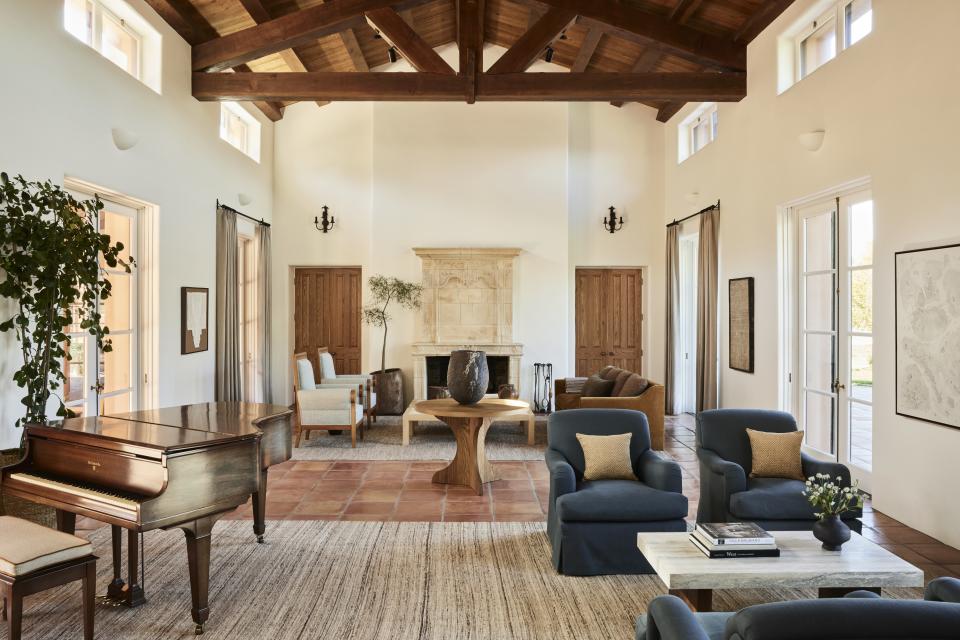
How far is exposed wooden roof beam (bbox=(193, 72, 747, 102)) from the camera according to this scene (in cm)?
702

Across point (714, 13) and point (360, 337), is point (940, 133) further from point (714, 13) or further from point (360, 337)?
point (360, 337)

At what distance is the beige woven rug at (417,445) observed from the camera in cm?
679

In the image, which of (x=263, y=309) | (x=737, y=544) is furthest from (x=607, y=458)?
(x=263, y=309)

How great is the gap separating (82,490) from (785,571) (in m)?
3.12

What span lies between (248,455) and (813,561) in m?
2.62

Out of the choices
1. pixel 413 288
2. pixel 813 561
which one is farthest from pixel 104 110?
pixel 813 561

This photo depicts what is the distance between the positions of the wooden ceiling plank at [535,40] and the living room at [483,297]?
1.2 inches

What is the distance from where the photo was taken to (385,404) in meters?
9.30

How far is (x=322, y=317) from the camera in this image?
9.98 metres

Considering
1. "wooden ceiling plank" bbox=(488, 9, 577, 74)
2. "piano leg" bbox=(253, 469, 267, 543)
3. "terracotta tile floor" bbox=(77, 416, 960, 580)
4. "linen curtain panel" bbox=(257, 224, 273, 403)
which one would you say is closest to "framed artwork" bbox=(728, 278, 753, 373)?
"terracotta tile floor" bbox=(77, 416, 960, 580)

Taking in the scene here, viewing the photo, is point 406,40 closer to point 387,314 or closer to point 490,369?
point 387,314

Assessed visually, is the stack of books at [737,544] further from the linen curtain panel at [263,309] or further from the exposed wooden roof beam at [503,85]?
the linen curtain panel at [263,309]

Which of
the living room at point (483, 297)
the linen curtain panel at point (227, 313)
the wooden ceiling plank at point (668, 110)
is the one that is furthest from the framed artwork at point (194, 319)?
the wooden ceiling plank at point (668, 110)

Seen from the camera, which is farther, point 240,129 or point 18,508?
point 240,129
